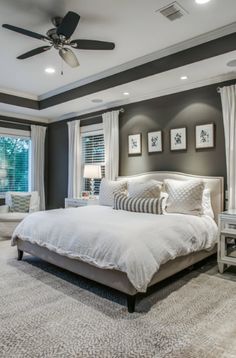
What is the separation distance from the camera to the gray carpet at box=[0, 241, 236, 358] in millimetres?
1841

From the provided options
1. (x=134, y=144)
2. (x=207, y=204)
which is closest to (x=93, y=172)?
(x=134, y=144)

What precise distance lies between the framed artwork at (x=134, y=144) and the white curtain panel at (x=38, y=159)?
2.54 meters

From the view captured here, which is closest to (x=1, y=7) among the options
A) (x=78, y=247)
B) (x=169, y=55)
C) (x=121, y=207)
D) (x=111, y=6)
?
(x=111, y=6)

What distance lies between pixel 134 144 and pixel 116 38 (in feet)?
6.71

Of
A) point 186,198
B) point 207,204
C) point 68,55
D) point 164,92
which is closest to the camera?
point 68,55

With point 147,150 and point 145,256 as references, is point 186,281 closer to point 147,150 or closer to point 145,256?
point 145,256

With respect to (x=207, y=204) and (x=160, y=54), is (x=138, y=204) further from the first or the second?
(x=160, y=54)

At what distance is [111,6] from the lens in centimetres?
267

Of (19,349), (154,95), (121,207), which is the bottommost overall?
(19,349)

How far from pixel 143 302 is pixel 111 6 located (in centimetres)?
286

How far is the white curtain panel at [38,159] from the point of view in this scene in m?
6.43

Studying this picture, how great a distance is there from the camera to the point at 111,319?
2.23 m

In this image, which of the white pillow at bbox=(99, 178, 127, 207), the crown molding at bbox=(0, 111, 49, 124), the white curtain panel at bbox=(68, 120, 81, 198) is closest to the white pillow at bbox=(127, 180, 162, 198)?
the white pillow at bbox=(99, 178, 127, 207)

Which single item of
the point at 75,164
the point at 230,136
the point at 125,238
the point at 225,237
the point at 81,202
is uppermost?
the point at 230,136
